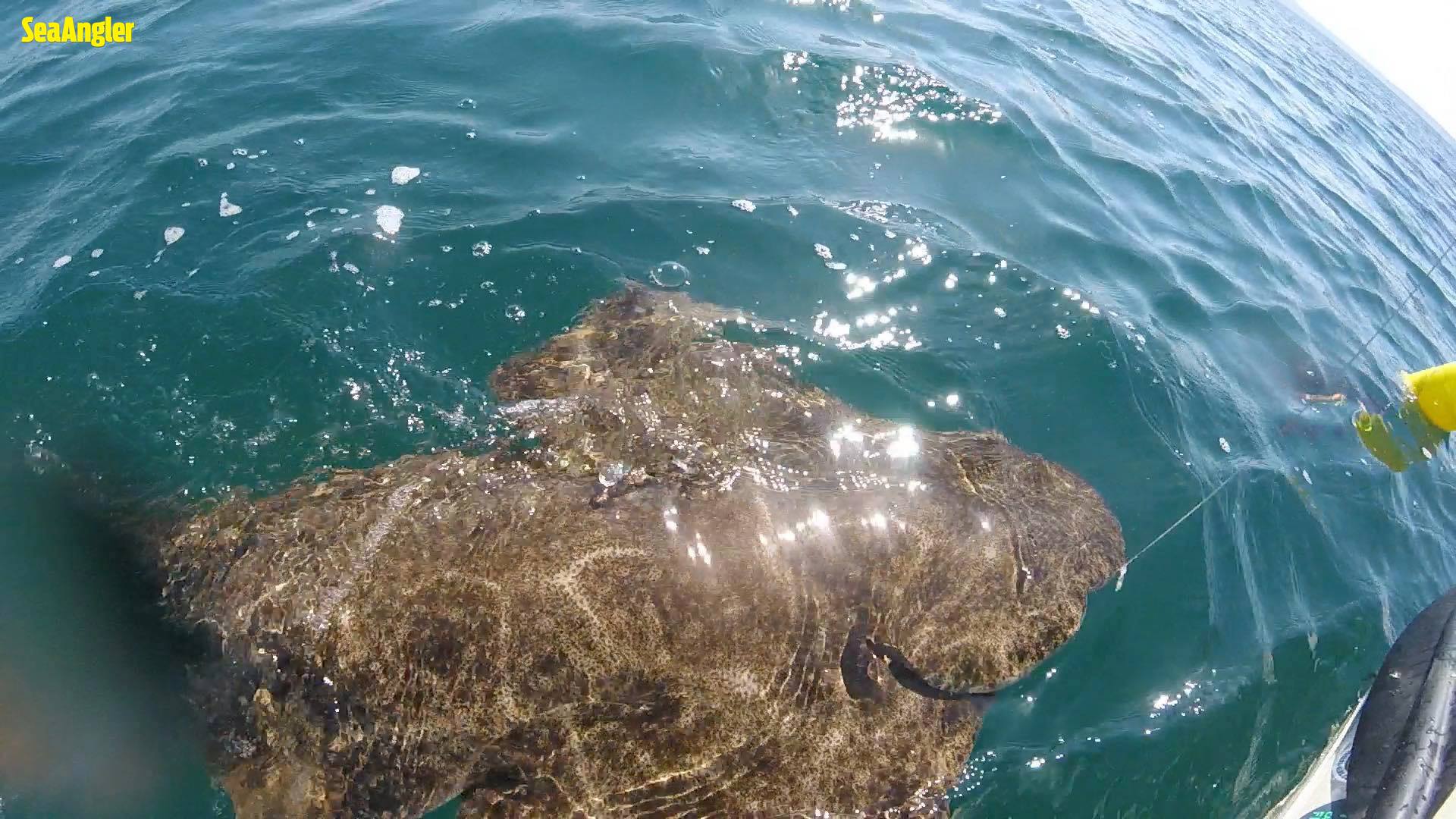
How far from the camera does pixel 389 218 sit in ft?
27.8

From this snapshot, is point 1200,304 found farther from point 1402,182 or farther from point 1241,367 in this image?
point 1402,182

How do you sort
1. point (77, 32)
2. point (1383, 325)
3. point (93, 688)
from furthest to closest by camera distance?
1. point (77, 32)
2. point (1383, 325)
3. point (93, 688)

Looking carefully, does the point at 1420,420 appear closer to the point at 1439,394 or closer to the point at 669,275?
the point at 1439,394

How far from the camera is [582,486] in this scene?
18.2 feet

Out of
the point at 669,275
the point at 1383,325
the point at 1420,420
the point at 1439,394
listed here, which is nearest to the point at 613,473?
the point at 669,275

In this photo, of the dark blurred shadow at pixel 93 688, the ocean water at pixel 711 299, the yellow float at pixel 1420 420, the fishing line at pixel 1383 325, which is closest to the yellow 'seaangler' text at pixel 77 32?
the ocean water at pixel 711 299

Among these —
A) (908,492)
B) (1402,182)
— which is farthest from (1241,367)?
(1402,182)

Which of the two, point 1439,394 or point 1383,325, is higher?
point 1439,394

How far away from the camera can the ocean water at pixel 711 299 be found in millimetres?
5754

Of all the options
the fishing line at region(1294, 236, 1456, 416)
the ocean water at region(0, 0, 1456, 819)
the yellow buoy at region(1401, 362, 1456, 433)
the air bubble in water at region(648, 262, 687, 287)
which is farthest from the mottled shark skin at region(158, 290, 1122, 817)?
the fishing line at region(1294, 236, 1456, 416)

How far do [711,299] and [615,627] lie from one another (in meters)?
4.43

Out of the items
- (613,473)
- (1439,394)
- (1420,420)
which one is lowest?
(613,473)

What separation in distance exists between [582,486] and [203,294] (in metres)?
4.55

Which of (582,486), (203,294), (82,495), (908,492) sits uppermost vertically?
(908,492)
